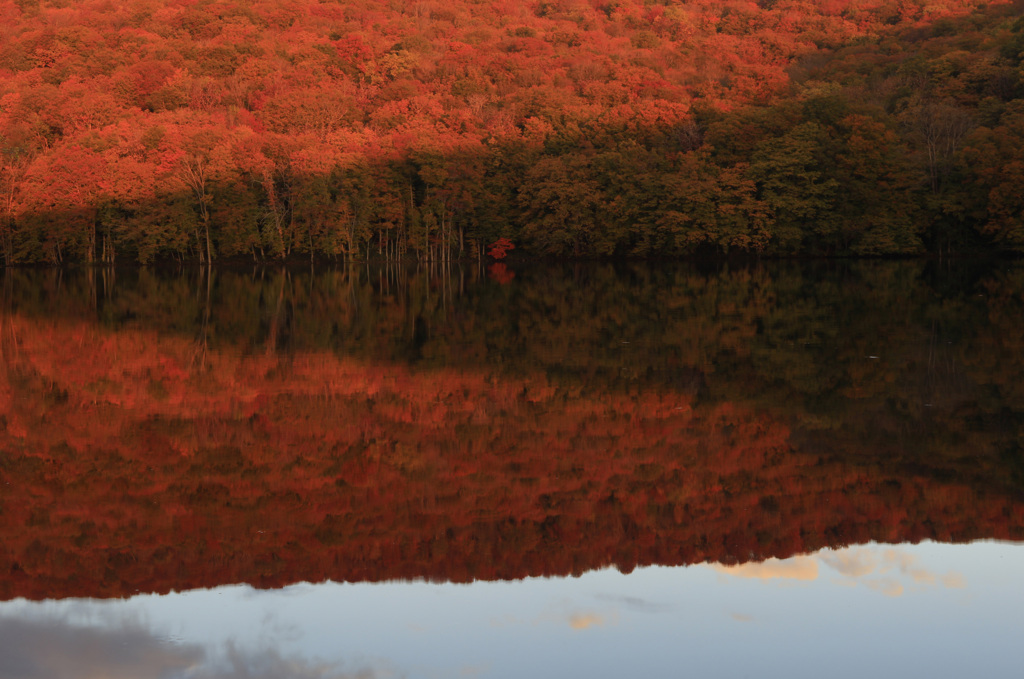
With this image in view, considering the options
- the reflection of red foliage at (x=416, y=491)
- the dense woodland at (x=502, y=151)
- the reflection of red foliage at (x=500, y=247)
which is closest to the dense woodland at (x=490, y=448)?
the reflection of red foliage at (x=416, y=491)

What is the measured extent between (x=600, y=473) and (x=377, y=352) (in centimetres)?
801

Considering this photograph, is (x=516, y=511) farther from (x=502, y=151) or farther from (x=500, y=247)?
(x=502, y=151)

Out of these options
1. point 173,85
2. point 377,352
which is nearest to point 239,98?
point 173,85

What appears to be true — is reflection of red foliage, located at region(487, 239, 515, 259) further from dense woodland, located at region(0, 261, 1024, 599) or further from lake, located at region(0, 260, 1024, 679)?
lake, located at region(0, 260, 1024, 679)

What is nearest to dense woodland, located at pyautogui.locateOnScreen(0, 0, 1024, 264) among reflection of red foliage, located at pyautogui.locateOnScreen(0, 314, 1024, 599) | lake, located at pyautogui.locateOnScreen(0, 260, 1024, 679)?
lake, located at pyautogui.locateOnScreen(0, 260, 1024, 679)

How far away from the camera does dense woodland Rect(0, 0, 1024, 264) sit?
52438 millimetres

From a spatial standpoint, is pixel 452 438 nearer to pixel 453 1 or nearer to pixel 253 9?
pixel 253 9

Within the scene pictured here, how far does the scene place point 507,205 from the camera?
60719 millimetres

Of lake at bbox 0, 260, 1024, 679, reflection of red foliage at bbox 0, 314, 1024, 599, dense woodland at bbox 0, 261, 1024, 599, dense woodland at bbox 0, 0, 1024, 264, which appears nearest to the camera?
lake at bbox 0, 260, 1024, 679

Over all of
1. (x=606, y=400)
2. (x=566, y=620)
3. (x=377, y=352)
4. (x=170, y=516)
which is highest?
(x=566, y=620)

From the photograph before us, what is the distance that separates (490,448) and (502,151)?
54.8 metres

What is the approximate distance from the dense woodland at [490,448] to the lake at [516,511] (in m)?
0.04

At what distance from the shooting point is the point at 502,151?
61.7m

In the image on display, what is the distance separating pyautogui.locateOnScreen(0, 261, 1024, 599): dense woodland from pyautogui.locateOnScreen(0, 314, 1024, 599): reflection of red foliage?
28 mm
